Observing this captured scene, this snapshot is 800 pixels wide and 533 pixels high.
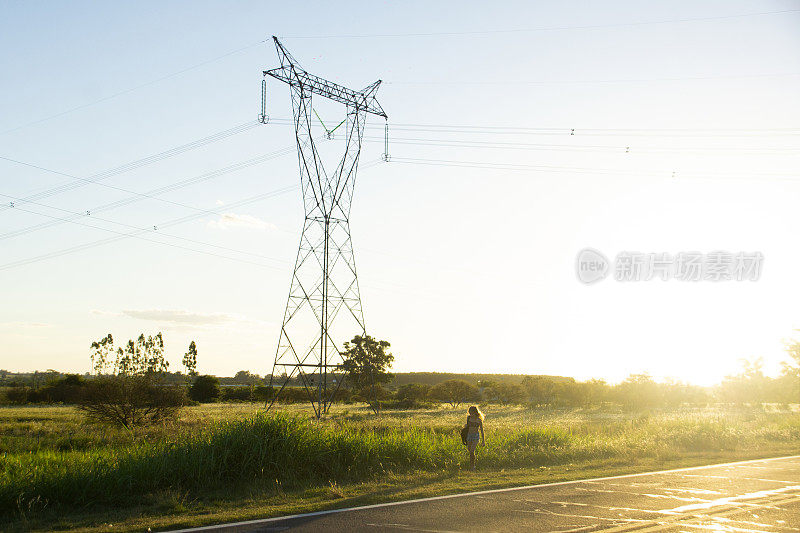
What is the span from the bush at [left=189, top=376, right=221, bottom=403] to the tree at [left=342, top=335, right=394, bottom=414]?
14.6m

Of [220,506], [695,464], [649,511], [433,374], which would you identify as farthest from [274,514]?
[433,374]

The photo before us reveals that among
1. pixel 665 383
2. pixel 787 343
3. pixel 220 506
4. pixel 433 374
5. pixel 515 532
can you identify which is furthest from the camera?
pixel 433 374

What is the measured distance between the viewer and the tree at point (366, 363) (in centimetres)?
7144

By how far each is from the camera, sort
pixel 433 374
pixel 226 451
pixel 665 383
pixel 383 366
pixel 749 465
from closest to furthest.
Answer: pixel 226 451
pixel 749 465
pixel 665 383
pixel 383 366
pixel 433 374

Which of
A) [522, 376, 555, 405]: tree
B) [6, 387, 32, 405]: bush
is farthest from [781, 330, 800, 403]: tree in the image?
[6, 387, 32, 405]: bush

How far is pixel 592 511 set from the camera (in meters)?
10.3

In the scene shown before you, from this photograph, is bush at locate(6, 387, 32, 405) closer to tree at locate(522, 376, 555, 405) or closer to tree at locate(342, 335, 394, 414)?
tree at locate(342, 335, 394, 414)

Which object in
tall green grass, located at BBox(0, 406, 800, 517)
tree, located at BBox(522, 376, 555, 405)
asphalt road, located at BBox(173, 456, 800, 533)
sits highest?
tree, located at BBox(522, 376, 555, 405)

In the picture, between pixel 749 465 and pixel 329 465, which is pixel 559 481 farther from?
pixel 749 465

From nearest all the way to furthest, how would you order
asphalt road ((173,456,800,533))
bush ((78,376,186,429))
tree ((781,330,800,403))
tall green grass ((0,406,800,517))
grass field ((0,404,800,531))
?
1. asphalt road ((173,456,800,533))
2. grass field ((0,404,800,531))
3. tall green grass ((0,406,800,517))
4. bush ((78,376,186,429))
5. tree ((781,330,800,403))

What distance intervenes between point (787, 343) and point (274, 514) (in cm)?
5753

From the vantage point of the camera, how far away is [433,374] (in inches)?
6624

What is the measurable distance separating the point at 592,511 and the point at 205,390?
6053 centimetres

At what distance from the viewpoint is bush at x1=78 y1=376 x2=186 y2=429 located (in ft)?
96.4
